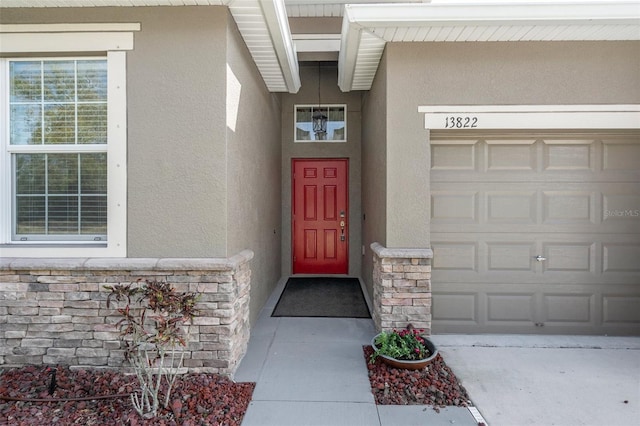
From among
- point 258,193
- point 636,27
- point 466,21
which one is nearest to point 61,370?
point 258,193

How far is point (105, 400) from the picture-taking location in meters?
2.44

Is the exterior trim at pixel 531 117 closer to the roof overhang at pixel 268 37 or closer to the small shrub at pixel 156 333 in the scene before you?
the roof overhang at pixel 268 37

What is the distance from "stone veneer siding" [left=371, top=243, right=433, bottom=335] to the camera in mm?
3240

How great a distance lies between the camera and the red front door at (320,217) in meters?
5.97

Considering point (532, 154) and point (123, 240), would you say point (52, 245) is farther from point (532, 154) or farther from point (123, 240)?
point (532, 154)

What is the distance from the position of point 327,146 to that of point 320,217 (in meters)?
1.33

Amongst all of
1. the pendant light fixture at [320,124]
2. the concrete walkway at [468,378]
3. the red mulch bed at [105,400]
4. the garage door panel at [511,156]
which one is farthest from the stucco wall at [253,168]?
the garage door panel at [511,156]

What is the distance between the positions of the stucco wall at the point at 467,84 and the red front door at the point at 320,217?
2.67 m

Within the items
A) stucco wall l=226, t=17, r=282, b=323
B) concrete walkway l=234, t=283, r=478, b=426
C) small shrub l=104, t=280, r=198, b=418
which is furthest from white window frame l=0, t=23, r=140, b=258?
concrete walkway l=234, t=283, r=478, b=426

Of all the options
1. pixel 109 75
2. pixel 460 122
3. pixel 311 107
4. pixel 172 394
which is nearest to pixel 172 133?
pixel 109 75

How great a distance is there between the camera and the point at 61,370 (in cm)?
274

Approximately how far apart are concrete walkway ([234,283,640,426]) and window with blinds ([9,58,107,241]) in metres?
2.07

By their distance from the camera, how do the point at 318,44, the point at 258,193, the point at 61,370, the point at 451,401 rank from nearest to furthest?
the point at 451,401 → the point at 61,370 → the point at 258,193 → the point at 318,44

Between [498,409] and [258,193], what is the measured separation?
3.29 meters
